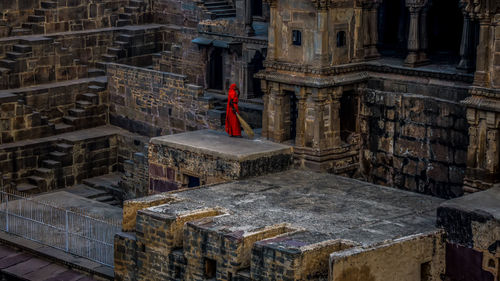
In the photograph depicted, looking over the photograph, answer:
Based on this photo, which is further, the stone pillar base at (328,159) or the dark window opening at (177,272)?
the stone pillar base at (328,159)

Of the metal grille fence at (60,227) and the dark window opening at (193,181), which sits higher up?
the dark window opening at (193,181)

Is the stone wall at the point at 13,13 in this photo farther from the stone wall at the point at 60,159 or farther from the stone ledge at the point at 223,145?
the stone ledge at the point at 223,145

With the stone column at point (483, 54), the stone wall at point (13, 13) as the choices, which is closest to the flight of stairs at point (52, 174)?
the stone wall at point (13, 13)

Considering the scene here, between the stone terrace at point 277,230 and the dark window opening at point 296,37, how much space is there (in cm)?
329

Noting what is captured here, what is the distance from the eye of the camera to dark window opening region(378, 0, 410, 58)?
27.0 metres

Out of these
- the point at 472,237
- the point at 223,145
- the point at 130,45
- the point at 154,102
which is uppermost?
the point at 130,45

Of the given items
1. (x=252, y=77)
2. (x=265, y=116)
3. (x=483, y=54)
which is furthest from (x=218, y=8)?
(x=483, y=54)

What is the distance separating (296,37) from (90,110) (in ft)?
29.0

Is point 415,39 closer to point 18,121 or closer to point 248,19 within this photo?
point 248,19

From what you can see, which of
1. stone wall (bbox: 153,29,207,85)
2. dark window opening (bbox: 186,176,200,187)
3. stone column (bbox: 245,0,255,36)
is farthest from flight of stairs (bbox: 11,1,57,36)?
dark window opening (bbox: 186,176,200,187)

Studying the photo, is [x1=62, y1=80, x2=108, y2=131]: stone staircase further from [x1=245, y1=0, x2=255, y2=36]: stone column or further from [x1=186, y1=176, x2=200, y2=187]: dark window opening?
[x1=186, y1=176, x2=200, y2=187]: dark window opening

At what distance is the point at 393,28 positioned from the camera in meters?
27.7

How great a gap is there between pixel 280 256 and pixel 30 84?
1479 centimetres

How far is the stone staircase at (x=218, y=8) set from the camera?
3319 cm
